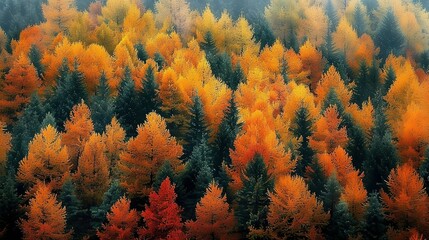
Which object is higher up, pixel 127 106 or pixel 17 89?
pixel 17 89

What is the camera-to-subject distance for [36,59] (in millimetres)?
61438

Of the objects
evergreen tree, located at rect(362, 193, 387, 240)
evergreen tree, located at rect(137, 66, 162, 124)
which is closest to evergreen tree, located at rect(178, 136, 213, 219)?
evergreen tree, located at rect(137, 66, 162, 124)

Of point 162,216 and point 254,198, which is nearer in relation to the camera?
point 162,216

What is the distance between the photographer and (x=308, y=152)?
4441 centimetres

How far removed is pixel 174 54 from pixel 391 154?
113 ft

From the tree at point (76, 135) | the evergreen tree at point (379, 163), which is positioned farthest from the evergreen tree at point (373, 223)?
the tree at point (76, 135)

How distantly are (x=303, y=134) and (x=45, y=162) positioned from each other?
78.5 ft

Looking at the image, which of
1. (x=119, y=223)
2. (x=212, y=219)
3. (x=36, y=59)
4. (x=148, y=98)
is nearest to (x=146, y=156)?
(x=119, y=223)

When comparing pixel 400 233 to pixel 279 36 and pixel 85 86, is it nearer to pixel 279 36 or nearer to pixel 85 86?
pixel 85 86

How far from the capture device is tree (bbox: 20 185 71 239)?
34.6m

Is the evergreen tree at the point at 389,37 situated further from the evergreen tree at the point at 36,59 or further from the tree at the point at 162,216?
the tree at the point at 162,216

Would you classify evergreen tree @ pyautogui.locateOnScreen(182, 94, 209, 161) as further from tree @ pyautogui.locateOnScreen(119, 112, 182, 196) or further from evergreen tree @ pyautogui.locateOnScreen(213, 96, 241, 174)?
tree @ pyautogui.locateOnScreen(119, 112, 182, 196)

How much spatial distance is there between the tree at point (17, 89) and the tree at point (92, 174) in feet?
49.8

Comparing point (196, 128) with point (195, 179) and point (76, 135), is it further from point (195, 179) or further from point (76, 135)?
point (76, 135)
